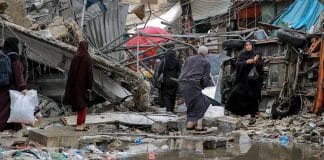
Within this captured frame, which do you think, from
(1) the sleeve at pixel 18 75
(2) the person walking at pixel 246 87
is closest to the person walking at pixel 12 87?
(1) the sleeve at pixel 18 75

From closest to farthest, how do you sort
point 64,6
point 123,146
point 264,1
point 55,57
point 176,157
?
1. point 176,157
2. point 123,146
3. point 55,57
4. point 64,6
5. point 264,1

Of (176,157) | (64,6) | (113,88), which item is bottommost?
(176,157)

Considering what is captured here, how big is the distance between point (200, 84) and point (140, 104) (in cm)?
258

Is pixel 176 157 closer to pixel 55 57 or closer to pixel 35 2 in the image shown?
pixel 55 57

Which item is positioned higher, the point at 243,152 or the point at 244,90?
the point at 244,90

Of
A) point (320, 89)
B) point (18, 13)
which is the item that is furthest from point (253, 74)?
point (18, 13)

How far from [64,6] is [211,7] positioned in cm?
802

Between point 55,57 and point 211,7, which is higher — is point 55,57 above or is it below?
below

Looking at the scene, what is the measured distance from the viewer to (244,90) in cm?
1159

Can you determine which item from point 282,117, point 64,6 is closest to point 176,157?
point 282,117

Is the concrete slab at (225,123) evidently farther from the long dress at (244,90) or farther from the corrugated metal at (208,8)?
the corrugated metal at (208,8)

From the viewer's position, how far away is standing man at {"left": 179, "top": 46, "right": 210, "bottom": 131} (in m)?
10.1

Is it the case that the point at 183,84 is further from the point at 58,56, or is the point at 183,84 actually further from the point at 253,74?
the point at 58,56

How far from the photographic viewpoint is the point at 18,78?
839 cm
